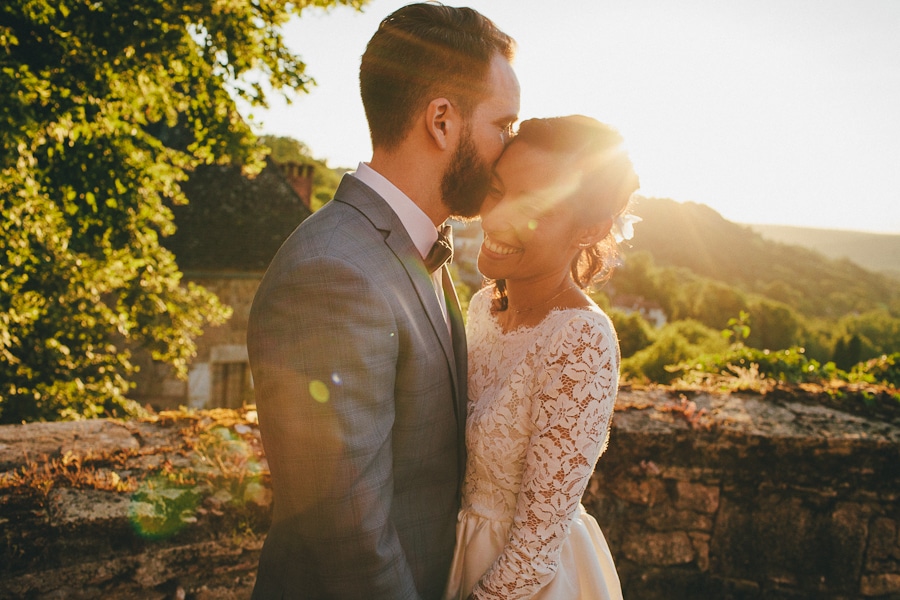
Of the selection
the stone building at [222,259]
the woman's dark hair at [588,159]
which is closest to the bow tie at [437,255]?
the woman's dark hair at [588,159]

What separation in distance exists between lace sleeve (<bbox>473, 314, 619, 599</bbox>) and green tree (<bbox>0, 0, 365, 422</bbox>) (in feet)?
17.2

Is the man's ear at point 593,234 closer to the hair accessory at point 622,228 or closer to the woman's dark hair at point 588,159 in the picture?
the woman's dark hair at point 588,159

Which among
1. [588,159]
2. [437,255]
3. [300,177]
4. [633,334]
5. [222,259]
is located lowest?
[633,334]

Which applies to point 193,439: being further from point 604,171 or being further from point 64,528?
point 604,171

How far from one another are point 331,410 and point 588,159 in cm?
129

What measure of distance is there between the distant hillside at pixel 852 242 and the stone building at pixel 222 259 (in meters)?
139

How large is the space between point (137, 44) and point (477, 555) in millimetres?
6579

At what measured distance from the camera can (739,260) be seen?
6175 cm

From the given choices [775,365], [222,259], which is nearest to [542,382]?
[775,365]

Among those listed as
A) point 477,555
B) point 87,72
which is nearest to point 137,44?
point 87,72

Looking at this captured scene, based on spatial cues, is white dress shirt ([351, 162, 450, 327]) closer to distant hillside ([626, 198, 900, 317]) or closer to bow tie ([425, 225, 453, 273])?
bow tie ([425, 225, 453, 273])

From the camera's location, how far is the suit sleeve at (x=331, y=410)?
1415mm

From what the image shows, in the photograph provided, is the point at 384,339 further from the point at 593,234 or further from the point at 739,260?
the point at 739,260

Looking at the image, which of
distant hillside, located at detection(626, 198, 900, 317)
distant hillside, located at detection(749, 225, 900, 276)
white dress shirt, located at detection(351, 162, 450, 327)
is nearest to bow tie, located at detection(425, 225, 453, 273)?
white dress shirt, located at detection(351, 162, 450, 327)
